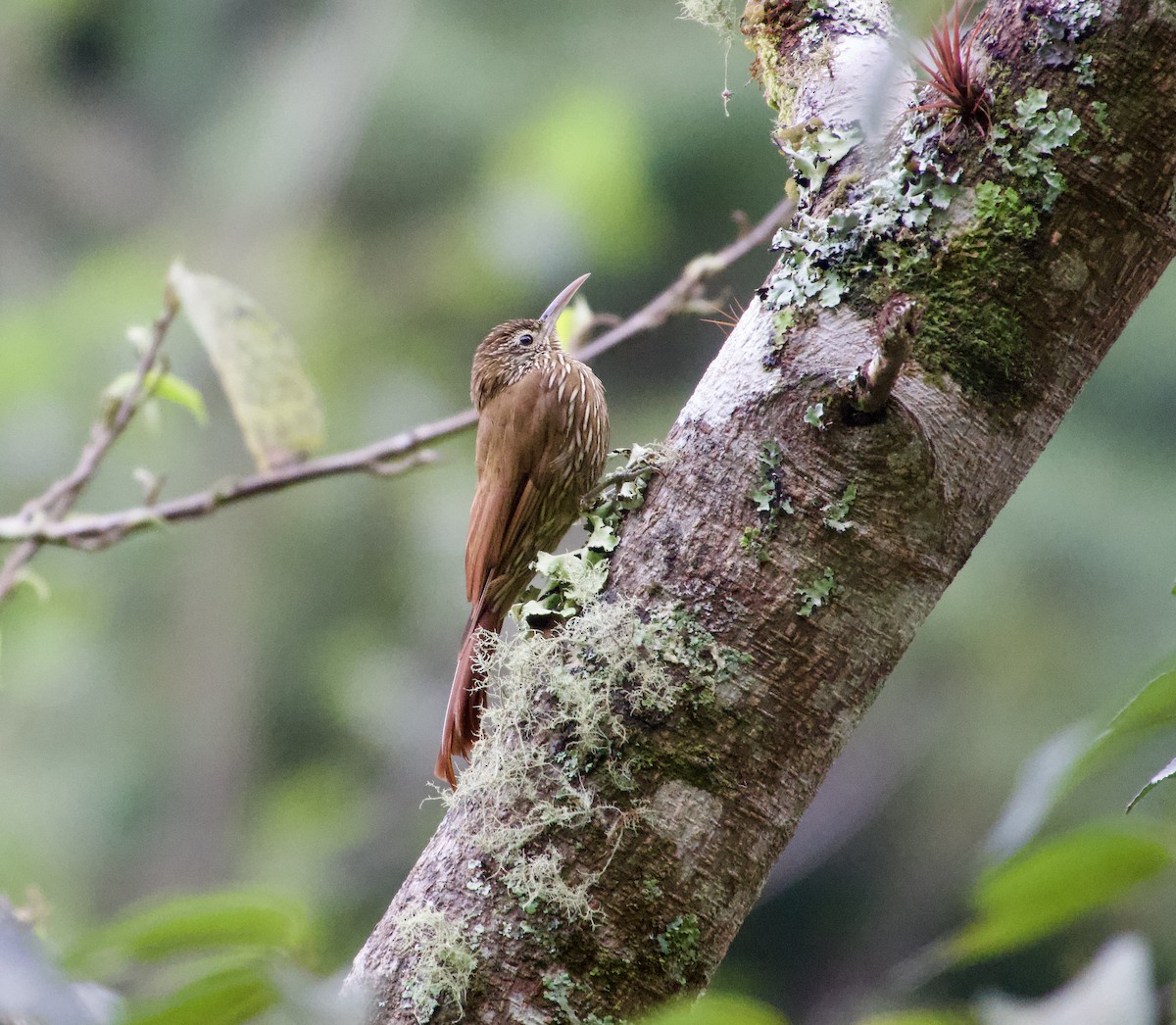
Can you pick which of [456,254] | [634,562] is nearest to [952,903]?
[456,254]

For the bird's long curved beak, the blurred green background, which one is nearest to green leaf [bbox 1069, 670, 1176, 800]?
the bird's long curved beak

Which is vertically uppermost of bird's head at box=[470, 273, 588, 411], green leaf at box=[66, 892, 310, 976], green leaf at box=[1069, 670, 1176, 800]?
bird's head at box=[470, 273, 588, 411]

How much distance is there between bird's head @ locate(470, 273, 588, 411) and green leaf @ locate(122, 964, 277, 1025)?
70.6 inches

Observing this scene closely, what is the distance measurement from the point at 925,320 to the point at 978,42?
25 cm

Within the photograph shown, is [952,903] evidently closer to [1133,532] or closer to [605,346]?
[1133,532]

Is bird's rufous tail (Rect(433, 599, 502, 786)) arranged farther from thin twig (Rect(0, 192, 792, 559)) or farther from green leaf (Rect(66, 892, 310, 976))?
green leaf (Rect(66, 892, 310, 976))

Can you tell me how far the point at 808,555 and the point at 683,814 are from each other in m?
0.25

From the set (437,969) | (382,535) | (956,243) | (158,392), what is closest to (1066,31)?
(956,243)

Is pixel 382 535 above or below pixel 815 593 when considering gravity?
above

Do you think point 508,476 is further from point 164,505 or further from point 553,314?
point 553,314

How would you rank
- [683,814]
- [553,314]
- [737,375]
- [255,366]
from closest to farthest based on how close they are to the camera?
[683,814] < [737,375] < [255,366] < [553,314]

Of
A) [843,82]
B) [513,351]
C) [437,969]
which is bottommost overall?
[437,969]

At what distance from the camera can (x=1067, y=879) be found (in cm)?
61

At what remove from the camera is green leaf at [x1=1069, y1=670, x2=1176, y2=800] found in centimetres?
55
